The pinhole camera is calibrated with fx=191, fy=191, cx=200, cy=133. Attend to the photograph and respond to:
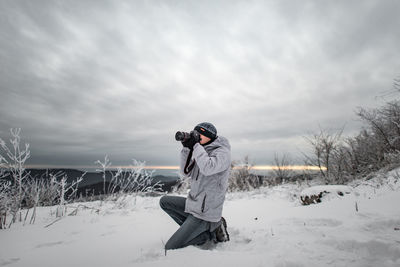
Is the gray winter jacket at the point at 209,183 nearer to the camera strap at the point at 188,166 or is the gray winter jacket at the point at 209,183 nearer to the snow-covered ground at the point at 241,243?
the camera strap at the point at 188,166

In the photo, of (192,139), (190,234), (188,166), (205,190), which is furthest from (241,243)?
(192,139)

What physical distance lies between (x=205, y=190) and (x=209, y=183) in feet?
0.28

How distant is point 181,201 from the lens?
7.64ft

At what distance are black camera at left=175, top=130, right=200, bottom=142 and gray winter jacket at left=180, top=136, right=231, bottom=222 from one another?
0.41 feet

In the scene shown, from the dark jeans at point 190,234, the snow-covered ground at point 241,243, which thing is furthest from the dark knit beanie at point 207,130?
the snow-covered ground at point 241,243

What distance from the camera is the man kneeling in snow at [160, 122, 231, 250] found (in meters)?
1.92

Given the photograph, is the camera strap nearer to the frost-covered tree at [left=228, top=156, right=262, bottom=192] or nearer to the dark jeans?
the dark jeans

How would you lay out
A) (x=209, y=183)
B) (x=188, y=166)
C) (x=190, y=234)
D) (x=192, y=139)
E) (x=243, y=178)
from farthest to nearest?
(x=243, y=178) < (x=188, y=166) < (x=192, y=139) < (x=209, y=183) < (x=190, y=234)

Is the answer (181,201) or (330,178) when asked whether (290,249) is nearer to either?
(181,201)

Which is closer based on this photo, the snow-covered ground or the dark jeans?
the snow-covered ground

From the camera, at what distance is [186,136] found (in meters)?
2.14

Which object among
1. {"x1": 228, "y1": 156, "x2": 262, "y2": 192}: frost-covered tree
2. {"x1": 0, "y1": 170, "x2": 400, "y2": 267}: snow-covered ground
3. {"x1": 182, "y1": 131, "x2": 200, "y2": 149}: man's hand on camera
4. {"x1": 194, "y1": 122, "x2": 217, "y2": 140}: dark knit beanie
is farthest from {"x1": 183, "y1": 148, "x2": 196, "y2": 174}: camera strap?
{"x1": 228, "y1": 156, "x2": 262, "y2": 192}: frost-covered tree

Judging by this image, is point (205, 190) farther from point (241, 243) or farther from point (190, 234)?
point (241, 243)

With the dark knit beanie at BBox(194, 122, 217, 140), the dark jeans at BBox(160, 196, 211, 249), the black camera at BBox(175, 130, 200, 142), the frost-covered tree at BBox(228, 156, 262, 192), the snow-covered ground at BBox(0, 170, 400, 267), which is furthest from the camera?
the frost-covered tree at BBox(228, 156, 262, 192)
